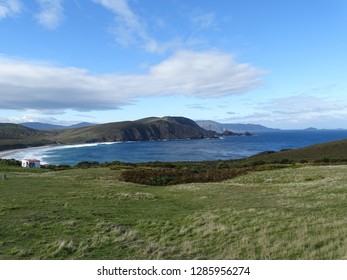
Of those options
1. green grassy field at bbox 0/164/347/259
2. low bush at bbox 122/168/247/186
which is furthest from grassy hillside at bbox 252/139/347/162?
green grassy field at bbox 0/164/347/259

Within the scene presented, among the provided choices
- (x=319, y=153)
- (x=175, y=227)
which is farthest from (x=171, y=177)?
(x=319, y=153)

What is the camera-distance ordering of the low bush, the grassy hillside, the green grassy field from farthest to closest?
the grassy hillside < the low bush < the green grassy field

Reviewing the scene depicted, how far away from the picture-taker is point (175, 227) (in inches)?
599

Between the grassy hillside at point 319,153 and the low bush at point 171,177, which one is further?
the grassy hillside at point 319,153

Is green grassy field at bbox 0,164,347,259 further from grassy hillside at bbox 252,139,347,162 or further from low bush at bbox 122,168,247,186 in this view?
grassy hillside at bbox 252,139,347,162

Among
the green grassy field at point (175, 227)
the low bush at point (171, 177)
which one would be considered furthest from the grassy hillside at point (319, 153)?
the green grassy field at point (175, 227)

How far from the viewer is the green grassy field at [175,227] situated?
1101cm

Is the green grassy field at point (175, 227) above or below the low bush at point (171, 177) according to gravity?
above

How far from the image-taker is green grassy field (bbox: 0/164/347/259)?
36.1ft

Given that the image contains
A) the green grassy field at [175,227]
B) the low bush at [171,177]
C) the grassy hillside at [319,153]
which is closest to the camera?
the green grassy field at [175,227]

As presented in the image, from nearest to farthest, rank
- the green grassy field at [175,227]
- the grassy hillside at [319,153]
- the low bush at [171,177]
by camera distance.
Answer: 1. the green grassy field at [175,227]
2. the low bush at [171,177]
3. the grassy hillside at [319,153]

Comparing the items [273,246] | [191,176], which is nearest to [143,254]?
[273,246]

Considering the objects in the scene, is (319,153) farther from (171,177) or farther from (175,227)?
(175,227)

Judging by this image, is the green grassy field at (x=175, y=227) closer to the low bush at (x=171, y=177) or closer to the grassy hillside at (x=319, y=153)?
the low bush at (x=171, y=177)
